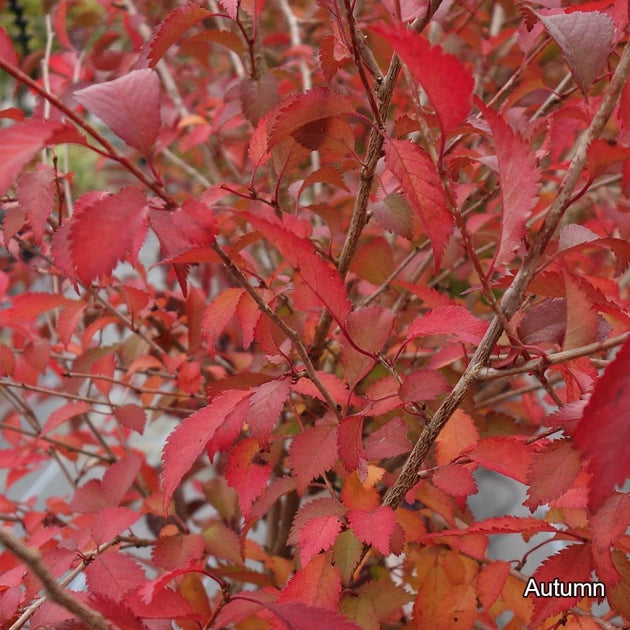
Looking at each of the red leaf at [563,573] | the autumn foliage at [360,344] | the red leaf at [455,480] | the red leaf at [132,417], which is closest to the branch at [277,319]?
the autumn foliage at [360,344]

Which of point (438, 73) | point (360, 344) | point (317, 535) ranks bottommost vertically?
point (317, 535)

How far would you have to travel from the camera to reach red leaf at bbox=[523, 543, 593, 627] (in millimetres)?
488

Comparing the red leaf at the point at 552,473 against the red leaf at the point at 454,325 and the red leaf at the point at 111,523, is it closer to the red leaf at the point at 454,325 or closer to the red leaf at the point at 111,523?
the red leaf at the point at 454,325

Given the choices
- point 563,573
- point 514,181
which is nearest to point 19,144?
point 514,181

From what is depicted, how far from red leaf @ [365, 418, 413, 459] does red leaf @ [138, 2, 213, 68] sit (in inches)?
14.7

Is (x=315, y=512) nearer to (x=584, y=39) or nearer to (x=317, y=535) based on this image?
(x=317, y=535)

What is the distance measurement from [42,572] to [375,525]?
255mm

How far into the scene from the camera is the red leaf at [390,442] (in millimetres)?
540

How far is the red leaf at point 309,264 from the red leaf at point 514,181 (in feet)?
0.38

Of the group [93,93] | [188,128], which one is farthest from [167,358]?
[188,128]

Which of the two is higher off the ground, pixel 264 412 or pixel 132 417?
pixel 264 412

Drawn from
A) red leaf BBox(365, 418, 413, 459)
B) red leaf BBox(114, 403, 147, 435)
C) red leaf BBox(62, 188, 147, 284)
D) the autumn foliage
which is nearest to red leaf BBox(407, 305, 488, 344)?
the autumn foliage

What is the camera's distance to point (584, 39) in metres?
0.40

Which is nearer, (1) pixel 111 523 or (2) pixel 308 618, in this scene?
(2) pixel 308 618
